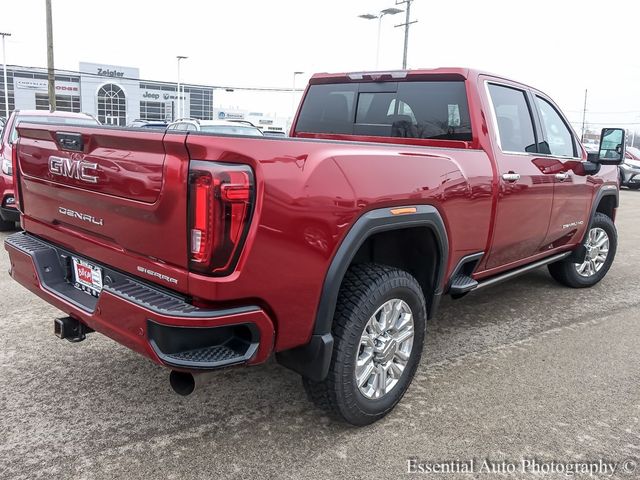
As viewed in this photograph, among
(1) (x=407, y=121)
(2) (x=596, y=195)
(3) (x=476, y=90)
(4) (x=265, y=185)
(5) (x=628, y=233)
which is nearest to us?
(4) (x=265, y=185)

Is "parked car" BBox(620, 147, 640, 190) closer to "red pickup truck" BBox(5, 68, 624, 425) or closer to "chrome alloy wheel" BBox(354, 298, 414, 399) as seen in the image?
"red pickup truck" BBox(5, 68, 624, 425)

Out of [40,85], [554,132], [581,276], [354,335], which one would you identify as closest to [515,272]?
[554,132]

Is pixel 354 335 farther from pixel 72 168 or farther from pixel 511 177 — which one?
pixel 511 177

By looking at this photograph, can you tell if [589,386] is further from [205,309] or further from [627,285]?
[627,285]

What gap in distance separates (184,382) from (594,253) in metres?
4.74

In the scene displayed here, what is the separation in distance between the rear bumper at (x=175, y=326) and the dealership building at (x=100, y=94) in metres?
57.4

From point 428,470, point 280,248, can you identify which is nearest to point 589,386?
point 428,470

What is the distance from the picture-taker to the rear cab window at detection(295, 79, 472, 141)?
3.83 metres

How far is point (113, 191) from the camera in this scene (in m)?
2.43

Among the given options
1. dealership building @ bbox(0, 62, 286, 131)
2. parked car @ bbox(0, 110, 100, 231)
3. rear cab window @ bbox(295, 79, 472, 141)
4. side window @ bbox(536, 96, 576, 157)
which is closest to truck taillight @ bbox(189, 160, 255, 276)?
rear cab window @ bbox(295, 79, 472, 141)

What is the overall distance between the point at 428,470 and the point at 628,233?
860cm

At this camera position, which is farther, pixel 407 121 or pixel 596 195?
pixel 596 195

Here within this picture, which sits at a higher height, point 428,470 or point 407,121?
point 407,121

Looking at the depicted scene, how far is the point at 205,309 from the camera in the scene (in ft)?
7.14
